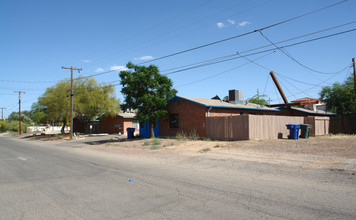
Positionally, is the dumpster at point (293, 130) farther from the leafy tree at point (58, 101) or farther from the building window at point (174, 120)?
the leafy tree at point (58, 101)

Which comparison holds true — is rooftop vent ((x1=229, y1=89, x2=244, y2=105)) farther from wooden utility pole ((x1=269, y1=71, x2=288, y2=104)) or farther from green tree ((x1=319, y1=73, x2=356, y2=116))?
wooden utility pole ((x1=269, y1=71, x2=288, y2=104))

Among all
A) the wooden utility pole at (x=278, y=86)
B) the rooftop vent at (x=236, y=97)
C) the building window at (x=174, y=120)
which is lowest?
the building window at (x=174, y=120)

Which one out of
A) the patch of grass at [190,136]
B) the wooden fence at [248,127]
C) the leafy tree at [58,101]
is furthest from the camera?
the leafy tree at [58,101]

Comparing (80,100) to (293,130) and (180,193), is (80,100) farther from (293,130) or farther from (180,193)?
(180,193)

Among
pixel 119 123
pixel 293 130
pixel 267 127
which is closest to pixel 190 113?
pixel 267 127

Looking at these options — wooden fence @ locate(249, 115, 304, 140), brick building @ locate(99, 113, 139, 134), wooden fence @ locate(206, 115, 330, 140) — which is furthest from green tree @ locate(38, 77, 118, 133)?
wooden fence @ locate(249, 115, 304, 140)

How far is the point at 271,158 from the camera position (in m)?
11.6

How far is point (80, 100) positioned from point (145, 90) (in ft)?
57.3

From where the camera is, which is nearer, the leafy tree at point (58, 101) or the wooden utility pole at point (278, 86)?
the leafy tree at point (58, 101)

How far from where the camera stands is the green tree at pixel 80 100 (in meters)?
35.0

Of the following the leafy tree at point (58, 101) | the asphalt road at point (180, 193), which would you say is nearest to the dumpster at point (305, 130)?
the asphalt road at point (180, 193)

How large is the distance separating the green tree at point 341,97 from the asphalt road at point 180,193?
78.4 feet

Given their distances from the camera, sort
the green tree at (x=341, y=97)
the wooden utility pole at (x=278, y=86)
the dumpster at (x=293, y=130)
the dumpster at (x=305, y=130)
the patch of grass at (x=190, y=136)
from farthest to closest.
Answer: the wooden utility pole at (x=278, y=86) < the green tree at (x=341, y=97) < the patch of grass at (x=190, y=136) < the dumpster at (x=305, y=130) < the dumpster at (x=293, y=130)

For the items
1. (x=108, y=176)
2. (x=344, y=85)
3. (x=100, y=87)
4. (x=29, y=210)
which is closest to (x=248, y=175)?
(x=108, y=176)
